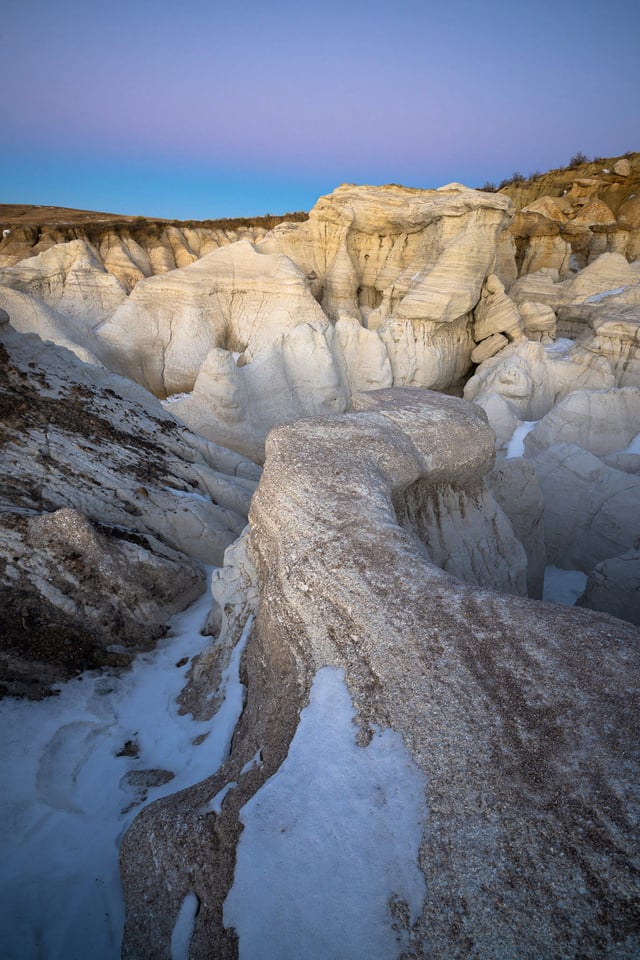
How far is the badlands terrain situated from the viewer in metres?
2.01

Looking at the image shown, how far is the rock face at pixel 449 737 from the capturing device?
1848mm

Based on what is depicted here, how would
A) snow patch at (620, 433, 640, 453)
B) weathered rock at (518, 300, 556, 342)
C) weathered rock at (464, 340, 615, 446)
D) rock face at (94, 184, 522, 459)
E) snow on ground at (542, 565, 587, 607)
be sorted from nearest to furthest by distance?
snow on ground at (542, 565, 587, 607), snow patch at (620, 433, 640, 453), weathered rock at (464, 340, 615, 446), rock face at (94, 184, 522, 459), weathered rock at (518, 300, 556, 342)

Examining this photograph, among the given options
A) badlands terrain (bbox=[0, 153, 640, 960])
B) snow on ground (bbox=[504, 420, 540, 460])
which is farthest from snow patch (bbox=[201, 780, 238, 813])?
snow on ground (bbox=[504, 420, 540, 460])

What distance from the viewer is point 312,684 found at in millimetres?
2902

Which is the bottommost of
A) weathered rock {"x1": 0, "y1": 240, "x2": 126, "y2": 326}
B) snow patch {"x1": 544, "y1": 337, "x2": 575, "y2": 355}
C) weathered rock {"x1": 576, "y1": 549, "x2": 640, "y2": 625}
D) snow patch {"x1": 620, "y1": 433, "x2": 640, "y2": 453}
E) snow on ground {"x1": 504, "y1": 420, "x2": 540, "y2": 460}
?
weathered rock {"x1": 576, "y1": 549, "x2": 640, "y2": 625}

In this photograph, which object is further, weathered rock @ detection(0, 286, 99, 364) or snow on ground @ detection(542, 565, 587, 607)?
weathered rock @ detection(0, 286, 99, 364)

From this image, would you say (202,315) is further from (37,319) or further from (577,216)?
(577,216)

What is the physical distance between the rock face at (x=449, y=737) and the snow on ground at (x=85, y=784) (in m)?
0.25

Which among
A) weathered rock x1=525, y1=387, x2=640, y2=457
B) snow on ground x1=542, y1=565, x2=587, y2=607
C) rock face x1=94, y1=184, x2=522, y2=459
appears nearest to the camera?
snow on ground x1=542, y1=565, x2=587, y2=607

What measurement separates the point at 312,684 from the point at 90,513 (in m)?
3.75

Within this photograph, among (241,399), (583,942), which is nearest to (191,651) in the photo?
(583,942)

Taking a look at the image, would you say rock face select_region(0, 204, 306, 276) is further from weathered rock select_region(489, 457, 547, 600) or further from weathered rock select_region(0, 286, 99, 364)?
weathered rock select_region(489, 457, 547, 600)

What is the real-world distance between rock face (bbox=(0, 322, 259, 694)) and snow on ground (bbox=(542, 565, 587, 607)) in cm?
520

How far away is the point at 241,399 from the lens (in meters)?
11.6
